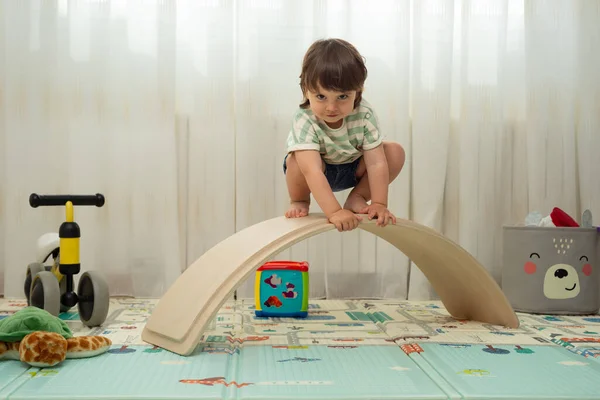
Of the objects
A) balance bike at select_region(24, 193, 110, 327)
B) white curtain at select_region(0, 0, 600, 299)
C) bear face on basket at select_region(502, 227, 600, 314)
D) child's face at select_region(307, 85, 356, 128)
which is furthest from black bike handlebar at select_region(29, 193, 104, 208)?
bear face on basket at select_region(502, 227, 600, 314)

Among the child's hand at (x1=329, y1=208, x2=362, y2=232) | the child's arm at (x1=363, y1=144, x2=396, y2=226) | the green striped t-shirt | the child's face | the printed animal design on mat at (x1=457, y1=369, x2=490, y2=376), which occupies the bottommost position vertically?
the printed animal design on mat at (x1=457, y1=369, x2=490, y2=376)

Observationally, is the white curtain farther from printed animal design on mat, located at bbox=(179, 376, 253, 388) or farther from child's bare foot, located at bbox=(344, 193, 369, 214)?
printed animal design on mat, located at bbox=(179, 376, 253, 388)

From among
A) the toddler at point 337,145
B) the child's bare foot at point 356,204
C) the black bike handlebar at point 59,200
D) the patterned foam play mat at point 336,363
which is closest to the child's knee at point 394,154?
the toddler at point 337,145

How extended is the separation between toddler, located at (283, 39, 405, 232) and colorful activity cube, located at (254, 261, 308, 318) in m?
0.31

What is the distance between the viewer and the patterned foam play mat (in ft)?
3.70

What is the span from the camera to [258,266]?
1476 mm

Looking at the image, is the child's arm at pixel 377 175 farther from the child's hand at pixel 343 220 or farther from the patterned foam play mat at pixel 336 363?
the patterned foam play mat at pixel 336 363

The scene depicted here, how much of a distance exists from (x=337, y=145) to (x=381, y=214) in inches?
8.8

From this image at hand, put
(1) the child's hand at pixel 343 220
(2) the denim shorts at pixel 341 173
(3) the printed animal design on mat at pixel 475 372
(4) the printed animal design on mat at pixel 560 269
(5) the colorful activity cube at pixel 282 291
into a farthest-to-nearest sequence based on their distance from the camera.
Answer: (4) the printed animal design on mat at pixel 560 269
(5) the colorful activity cube at pixel 282 291
(2) the denim shorts at pixel 341 173
(1) the child's hand at pixel 343 220
(3) the printed animal design on mat at pixel 475 372

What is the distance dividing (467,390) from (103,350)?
0.74 metres

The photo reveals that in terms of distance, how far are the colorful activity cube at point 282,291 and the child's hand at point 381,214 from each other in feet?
1.45

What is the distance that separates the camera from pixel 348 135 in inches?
66.9

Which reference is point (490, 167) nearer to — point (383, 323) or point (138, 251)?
point (383, 323)

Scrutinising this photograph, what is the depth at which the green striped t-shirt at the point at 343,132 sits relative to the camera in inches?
66.2
